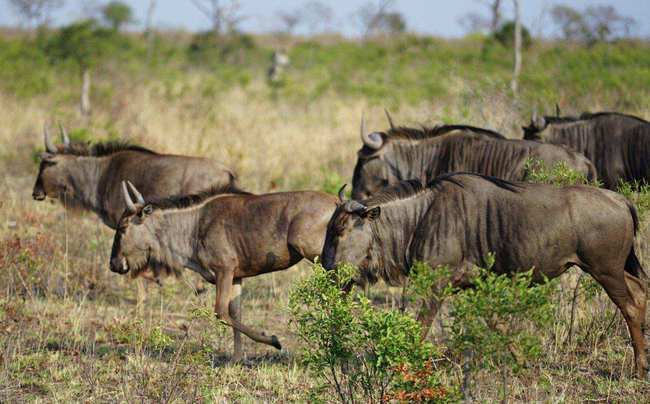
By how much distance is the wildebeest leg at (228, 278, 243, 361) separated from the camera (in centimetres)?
672

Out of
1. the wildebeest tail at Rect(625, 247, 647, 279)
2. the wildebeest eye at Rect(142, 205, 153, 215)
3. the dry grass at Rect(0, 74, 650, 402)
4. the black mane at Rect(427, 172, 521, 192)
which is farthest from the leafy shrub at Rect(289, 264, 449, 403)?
the wildebeest eye at Rect(142, 205, 153, 215)

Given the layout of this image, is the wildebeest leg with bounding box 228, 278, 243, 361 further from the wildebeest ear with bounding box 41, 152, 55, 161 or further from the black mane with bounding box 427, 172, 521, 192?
the wildebeest ear with bounding box 41, 152, 55, 161

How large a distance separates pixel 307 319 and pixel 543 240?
6.03ft

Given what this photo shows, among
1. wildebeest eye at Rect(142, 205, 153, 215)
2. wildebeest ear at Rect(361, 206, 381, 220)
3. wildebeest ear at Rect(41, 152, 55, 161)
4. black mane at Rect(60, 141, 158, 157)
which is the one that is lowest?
wildebeest eye at Rect(142, 205, 153, 215)

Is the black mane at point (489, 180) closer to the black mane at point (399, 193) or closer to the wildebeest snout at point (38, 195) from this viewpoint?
the black mane at point (399, 193)

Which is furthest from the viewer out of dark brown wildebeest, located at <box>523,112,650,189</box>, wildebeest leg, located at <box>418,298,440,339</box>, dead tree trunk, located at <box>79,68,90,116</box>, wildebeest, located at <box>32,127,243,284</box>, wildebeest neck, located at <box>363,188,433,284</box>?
dead tree trunk, located at <box>79,68,90,116</box>

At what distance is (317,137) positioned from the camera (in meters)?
15.5

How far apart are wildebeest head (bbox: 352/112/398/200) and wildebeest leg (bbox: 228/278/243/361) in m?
2.31

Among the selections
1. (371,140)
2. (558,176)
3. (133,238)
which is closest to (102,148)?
(133,238)

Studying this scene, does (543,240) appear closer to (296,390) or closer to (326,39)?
(296,390)

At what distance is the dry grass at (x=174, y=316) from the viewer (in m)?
5.69

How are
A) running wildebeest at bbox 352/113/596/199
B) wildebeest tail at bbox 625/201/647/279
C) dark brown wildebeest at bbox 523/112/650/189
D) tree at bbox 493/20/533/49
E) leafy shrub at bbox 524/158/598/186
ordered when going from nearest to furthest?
wildebeest tail at bbox 625/201/647/279 < leafy shrub at bbox 524/158/598/186 < running wildebeest at bbox 352/113/596/199 < dark brown wildebeest at bbox 523/112/650/189 < tree at bbox 493/20/533/49

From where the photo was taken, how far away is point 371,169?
356 inches

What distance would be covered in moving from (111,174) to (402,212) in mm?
4337
